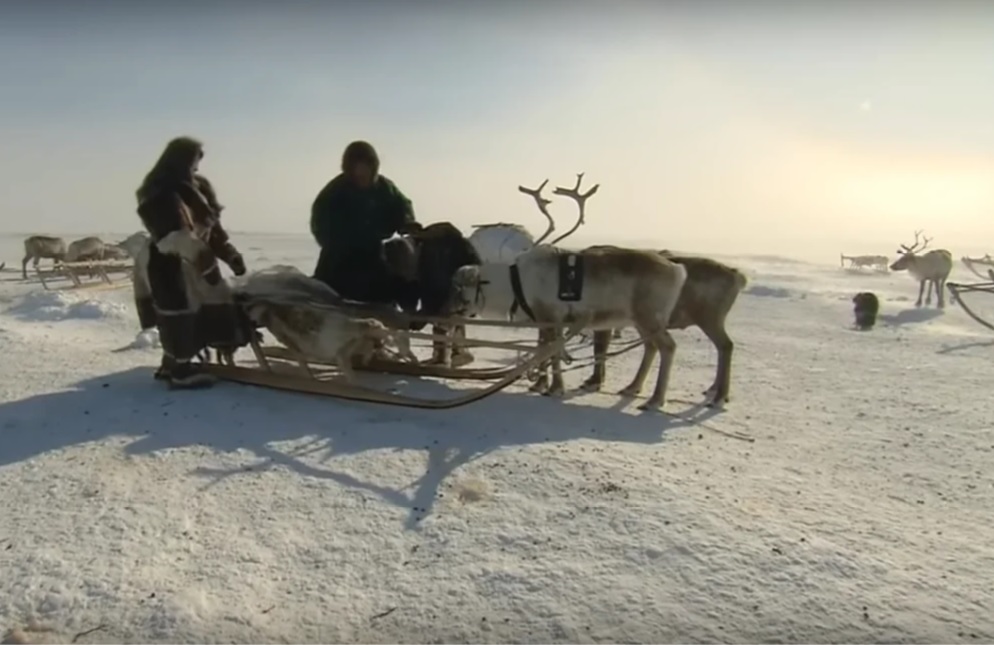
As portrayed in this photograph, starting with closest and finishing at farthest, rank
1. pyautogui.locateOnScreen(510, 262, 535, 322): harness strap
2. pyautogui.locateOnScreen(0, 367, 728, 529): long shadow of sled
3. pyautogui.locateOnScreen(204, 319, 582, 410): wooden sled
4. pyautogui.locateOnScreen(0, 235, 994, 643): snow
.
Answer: pyautogui.locateOnScreen(0, 235, 994, 643): snow → pyautogui.locateOnScreen(0, 367, 728, 529): long shadow of sled → pyautogui.locateOnScreen(204, 319, 582, 410): wooden sled → pyautogui.locateOnScreen(510, 262, 535, 322): harness strap

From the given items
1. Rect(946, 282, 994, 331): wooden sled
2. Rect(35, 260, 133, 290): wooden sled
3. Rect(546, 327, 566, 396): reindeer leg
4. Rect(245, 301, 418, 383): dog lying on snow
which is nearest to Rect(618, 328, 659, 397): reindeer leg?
Rect(546, 327, 566, 396): reindeer leg

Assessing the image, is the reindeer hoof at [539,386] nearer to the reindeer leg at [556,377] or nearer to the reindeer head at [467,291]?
the reindeer leg at [556,377]

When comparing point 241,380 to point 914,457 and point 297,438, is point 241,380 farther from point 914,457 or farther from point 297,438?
point 914,457

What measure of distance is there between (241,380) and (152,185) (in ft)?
5.34

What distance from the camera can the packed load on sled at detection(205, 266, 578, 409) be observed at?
19.7ft

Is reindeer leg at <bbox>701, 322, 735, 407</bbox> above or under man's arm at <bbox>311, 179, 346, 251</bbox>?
under

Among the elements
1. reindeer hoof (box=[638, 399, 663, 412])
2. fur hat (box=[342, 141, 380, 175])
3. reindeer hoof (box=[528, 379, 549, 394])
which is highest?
fur hat (box=[342, 141, 380, 175])

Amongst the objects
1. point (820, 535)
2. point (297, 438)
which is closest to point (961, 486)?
point (820, 535)

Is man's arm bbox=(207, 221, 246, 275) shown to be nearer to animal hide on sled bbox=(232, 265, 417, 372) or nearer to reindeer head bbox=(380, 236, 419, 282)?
animal hide on sled bbox=(232, 265, 417, 372)

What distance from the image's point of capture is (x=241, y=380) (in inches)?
247

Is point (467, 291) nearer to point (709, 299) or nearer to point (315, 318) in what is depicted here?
point (315, 318)

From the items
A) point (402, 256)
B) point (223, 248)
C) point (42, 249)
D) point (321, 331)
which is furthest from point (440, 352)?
point (42, 249)

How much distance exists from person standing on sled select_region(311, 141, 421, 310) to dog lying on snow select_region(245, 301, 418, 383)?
3.48ft

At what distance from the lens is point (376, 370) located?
6.99m
